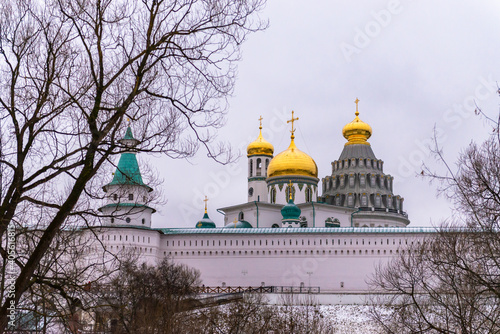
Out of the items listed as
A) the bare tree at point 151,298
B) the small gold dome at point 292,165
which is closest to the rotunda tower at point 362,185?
the small gold dome at point 292,165

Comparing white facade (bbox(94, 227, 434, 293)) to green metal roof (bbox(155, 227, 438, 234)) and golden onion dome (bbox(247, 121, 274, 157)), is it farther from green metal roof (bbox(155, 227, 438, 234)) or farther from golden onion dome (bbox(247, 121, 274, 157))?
golden onion dome (bbox(247, 121, 274, 157))

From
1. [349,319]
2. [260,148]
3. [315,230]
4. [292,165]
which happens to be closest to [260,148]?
[260,148]

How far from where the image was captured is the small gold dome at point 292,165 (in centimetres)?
4584

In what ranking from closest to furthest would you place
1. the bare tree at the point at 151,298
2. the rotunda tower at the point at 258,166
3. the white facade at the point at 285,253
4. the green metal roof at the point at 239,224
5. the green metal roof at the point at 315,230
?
the bare tree at the point at 151,298, the white facade at the point at 285,253, the green metal roof at the point at 315,230, the green metal roof at the point at 239,224, the rotunda tower at the point at 258,166

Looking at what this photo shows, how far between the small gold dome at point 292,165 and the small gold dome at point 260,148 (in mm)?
2620

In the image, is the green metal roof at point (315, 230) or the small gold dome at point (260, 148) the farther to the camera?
the small gold dome at point (260, 148)

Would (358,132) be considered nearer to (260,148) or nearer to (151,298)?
(260,148)

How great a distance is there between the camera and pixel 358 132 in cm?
5294

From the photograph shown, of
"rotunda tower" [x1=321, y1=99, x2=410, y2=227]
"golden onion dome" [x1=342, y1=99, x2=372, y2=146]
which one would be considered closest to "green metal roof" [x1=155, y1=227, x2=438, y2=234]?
Answer: "rotunda tower" [x1=321, y1=99, x2=410, y2=227]

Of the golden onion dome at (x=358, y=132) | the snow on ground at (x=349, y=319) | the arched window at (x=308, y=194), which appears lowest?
the snow on ground at (x=349, y=319)

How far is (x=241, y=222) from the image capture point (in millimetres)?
42906

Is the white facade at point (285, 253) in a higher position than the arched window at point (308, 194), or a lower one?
lower

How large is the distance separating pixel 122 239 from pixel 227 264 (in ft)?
17.0

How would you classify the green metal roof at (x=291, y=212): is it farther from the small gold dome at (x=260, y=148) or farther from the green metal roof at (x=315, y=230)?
the small gold dome at (x=260, y=148)
